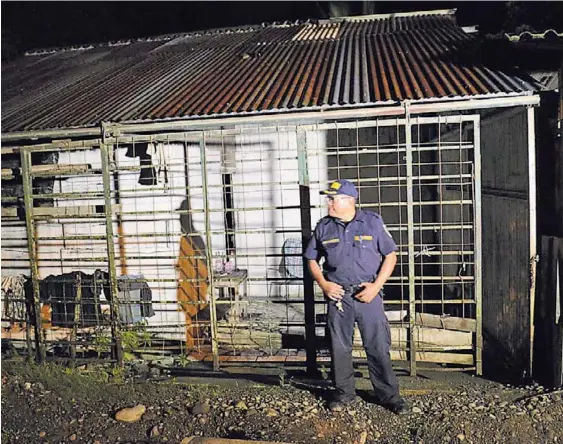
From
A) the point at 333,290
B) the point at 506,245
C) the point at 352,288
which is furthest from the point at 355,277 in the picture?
the point at 506,245

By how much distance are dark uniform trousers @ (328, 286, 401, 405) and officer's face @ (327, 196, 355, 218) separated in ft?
2.39

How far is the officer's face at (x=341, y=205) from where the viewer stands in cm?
538

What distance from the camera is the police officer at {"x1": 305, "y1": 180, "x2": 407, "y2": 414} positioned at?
537cm

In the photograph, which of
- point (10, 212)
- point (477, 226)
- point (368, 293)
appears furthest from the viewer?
point (10, 212)

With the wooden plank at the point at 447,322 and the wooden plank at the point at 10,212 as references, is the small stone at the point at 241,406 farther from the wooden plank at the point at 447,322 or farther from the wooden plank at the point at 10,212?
the wooden plank at the point at 10,212

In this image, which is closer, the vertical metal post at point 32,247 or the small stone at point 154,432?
the small stone at point 154,432

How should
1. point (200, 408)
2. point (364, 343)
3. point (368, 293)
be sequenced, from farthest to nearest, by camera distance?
point (200, 408)
point (364, 343)
point (368, 293)

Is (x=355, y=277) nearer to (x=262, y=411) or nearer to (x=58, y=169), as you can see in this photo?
(x=262, y=411)

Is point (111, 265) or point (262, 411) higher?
point (111, 265)

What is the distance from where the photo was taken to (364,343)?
18.0 feet

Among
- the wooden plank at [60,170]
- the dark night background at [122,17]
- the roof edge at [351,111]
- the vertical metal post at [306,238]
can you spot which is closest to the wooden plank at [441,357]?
the vertical metal post at [306,238]

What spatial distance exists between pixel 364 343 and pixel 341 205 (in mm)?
1399

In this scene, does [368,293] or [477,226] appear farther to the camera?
[477,226]

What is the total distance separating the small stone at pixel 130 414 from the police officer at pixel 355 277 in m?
2.00
